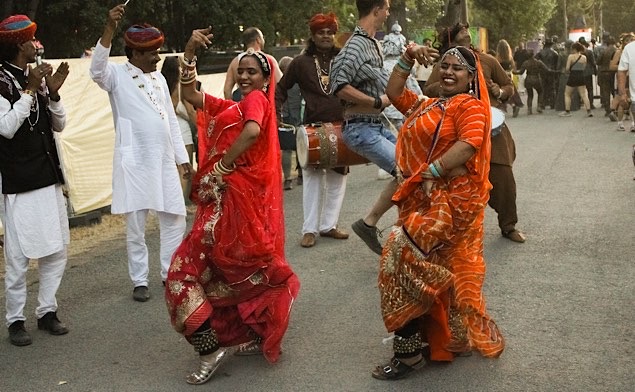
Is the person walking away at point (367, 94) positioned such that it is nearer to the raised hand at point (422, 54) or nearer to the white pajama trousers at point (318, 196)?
the white pajama trousers at point (318, 196)

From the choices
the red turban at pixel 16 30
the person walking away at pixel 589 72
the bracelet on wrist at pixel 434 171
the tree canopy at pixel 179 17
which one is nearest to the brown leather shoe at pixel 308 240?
the red turban at pixel 16 30

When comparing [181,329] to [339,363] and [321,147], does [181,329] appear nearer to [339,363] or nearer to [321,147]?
[339,363]

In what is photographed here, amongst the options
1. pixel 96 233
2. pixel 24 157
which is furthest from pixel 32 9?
pixel 24 157

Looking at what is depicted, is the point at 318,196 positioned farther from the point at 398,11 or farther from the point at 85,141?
the point at 398,11

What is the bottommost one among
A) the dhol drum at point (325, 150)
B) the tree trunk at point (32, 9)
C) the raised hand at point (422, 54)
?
the dhol drum at point (325, 150)

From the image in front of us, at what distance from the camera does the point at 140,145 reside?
22.1 feet

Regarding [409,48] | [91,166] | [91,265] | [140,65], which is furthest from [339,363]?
[91,166]

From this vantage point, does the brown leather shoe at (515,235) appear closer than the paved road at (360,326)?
No

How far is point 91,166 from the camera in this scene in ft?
36.2

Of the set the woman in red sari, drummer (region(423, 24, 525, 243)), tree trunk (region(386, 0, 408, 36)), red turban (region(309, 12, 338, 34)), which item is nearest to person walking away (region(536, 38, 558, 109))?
tree trunk (region(386, 0, 408, 36))

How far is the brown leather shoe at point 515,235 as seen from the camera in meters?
8.09

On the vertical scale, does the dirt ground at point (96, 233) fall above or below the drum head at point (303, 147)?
below

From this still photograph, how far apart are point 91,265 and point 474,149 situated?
4616 millimetres

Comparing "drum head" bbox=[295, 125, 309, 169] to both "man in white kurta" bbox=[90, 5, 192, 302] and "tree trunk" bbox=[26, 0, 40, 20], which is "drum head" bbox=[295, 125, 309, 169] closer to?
"man in white kurta" bbox=[90, 5, 192, 302]
